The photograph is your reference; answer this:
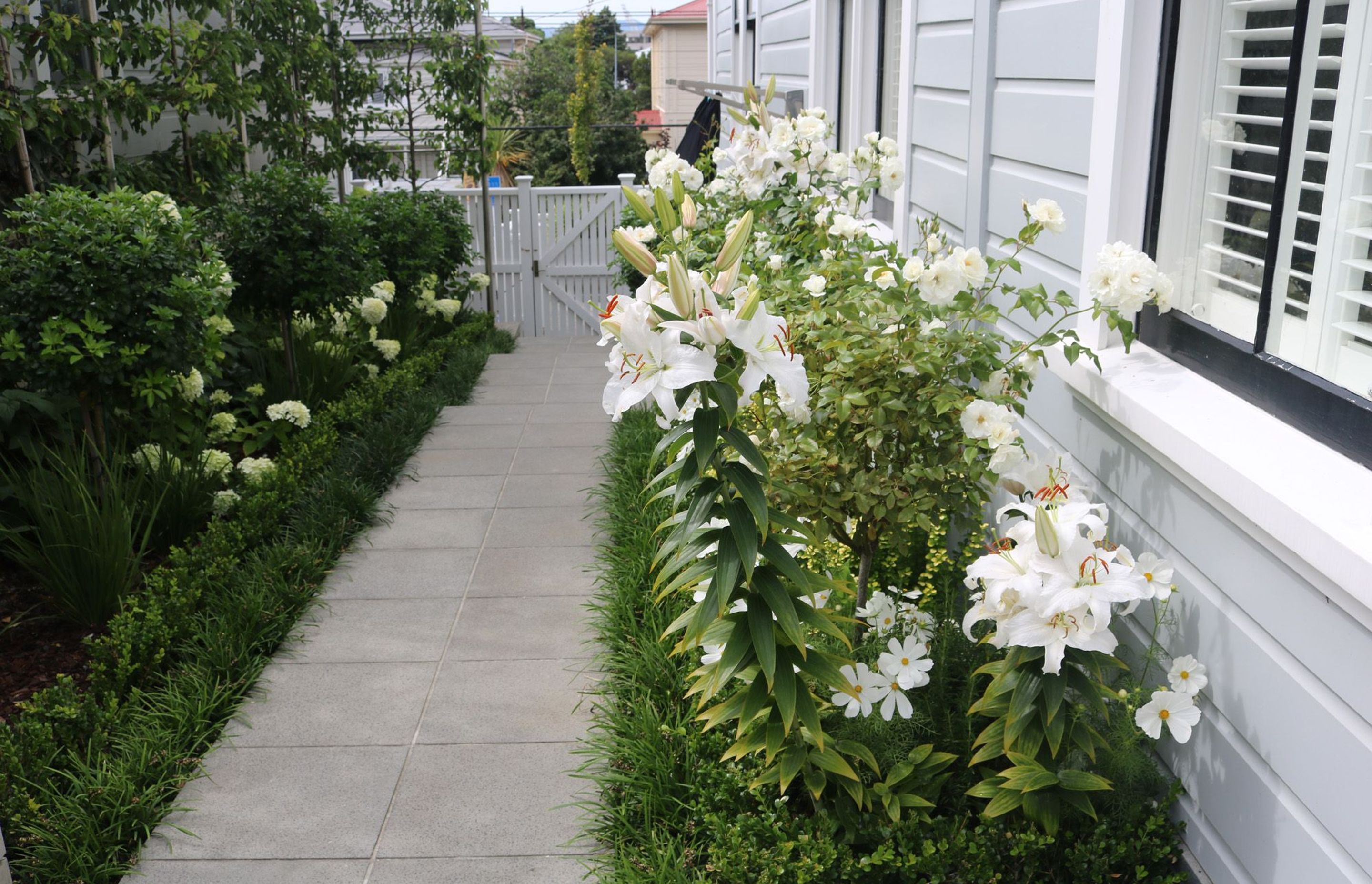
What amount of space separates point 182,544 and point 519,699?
1897 millimetres

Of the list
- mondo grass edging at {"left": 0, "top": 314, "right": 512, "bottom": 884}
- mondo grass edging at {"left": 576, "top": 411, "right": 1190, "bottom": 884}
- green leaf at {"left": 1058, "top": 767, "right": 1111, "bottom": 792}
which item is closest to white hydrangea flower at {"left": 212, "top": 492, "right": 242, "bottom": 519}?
mondo grass edging at {"left": 0, "top": 314, "right": 512, "bottom": 884}

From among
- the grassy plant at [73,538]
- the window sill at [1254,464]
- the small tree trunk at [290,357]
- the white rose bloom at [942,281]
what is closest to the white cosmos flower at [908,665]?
the window sill at [1254,464]

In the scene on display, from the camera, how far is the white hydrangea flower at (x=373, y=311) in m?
7.44

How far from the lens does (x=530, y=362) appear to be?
28.5 ft

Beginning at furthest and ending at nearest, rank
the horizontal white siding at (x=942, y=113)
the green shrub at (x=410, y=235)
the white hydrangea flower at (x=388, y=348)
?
the green shrub at (x=410, y=235), the white hydrangea flower at (x=388, y=348), the horizontal white siding at (x=942, y=113)

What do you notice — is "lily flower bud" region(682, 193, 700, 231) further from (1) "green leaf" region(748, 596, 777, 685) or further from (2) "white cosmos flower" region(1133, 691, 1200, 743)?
(2) "white cosmos flower" region(1133, 691, 1200, 743)

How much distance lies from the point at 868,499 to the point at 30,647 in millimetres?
2940

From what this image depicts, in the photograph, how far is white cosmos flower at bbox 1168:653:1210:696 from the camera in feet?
7.38

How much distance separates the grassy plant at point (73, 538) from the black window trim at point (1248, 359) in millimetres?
3398

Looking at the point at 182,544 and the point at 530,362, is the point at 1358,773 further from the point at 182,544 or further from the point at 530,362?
the point at 530,362

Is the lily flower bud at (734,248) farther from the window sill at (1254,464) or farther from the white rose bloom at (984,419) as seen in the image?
the window sill at (1254,464)

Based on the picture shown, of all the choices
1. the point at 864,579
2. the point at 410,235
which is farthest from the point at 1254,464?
the point at 410,235

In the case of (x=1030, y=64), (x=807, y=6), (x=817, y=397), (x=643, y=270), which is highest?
(x=807, y=6)

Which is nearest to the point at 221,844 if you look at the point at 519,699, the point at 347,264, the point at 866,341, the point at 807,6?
the point at 519,699
